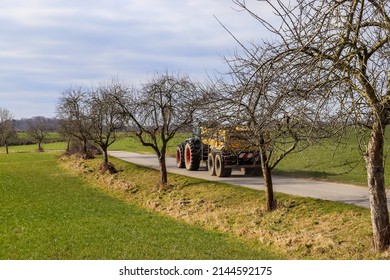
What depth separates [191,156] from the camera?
81.4 feet

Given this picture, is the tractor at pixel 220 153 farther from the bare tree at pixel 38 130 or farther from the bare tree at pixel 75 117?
the bare tree at pixel 38 130

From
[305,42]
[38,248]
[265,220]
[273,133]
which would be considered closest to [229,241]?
[265,220]

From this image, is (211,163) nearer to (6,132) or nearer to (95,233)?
(95,233)

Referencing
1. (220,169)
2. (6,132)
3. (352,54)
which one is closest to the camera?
(352,54)

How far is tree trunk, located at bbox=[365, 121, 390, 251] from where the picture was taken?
8.97 meters

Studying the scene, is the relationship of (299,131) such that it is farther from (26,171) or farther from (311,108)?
(26,171)

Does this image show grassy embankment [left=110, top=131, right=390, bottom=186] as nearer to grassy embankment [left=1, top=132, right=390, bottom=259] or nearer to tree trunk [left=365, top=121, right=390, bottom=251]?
grassy embankment [left=1, top=132, right=390, bottom=259]

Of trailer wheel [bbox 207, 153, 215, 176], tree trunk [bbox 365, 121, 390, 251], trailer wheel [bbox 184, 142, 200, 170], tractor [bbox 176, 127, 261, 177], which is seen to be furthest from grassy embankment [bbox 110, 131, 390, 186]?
tree trunk [bbox 365, 121, 390, 251]

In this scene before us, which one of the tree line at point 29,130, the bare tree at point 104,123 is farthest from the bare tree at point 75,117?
the tree line at point 29,130

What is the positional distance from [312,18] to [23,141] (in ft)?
262

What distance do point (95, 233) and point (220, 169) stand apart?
9023mm

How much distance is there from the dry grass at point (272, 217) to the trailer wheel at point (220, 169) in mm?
1393

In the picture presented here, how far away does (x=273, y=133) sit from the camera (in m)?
11.9

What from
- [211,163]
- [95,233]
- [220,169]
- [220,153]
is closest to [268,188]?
[95,233]
